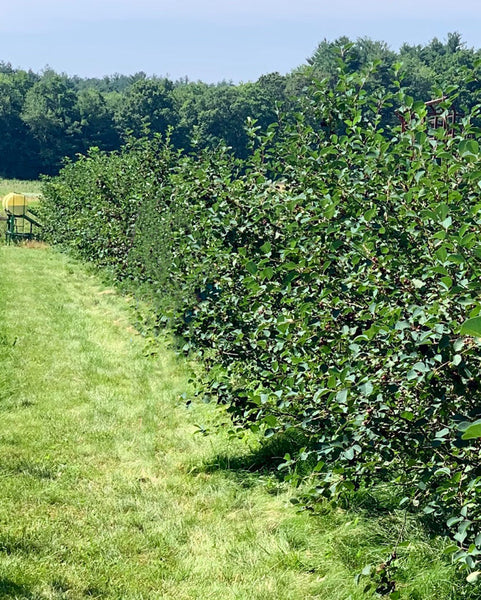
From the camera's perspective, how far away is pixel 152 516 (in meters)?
4.72

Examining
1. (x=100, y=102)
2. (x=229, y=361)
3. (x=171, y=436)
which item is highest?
(x=100, y=102)

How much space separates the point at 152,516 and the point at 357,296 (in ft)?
7.25

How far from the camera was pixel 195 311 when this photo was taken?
18.0 ft

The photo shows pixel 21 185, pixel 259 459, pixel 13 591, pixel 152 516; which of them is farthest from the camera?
pixel 21 185

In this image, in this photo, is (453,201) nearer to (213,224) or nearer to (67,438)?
(213,224)

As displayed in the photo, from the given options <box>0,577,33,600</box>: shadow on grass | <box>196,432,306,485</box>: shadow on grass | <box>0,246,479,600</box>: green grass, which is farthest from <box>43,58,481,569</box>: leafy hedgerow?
<box>0,577,33,600</box>: shadow on grass

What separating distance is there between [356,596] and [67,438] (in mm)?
3458

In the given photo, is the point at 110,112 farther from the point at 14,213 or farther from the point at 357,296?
the point at 357,296

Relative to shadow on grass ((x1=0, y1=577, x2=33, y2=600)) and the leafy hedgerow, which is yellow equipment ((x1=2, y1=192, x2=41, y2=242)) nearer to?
the leafy hedgerow

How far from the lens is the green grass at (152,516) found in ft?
12.3

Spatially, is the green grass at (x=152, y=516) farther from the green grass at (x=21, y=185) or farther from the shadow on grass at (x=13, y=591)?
the green grass at (x=21, y=185)

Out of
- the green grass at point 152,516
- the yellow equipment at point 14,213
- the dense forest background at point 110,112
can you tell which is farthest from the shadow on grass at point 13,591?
the dense forest background at point 110,112

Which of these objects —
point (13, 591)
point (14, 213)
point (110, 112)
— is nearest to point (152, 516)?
point (13, 591)

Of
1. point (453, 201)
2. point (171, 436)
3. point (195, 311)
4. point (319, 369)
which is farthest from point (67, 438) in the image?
point (453, 201)
